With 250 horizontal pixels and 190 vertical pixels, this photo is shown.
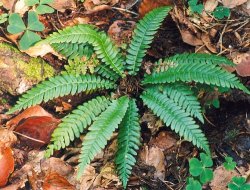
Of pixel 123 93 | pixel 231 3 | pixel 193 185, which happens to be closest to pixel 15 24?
pixel 123 93

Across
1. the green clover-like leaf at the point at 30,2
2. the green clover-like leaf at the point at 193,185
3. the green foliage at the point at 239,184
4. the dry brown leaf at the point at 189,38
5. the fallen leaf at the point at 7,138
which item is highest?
the green clover-like leaf at the point at 30,2

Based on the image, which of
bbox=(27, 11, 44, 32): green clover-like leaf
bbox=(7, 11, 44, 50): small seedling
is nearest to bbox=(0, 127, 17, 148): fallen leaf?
bbox=(7, 11, 44, 50): small seedling

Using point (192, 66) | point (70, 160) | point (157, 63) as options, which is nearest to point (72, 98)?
point (70, 160)

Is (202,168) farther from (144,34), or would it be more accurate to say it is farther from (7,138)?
(7,138)

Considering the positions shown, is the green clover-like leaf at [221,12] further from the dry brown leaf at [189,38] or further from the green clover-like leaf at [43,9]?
the green clover-like leaf at [43,9]

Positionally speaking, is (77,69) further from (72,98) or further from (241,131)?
(241,131)

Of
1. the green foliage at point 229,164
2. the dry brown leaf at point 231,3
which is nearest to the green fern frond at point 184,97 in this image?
the green foliage at point 229,164

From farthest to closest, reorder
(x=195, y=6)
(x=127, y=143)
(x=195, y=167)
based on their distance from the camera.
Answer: (x=195, y=6) < (x=127, y=143) < (x=195, y=167)
